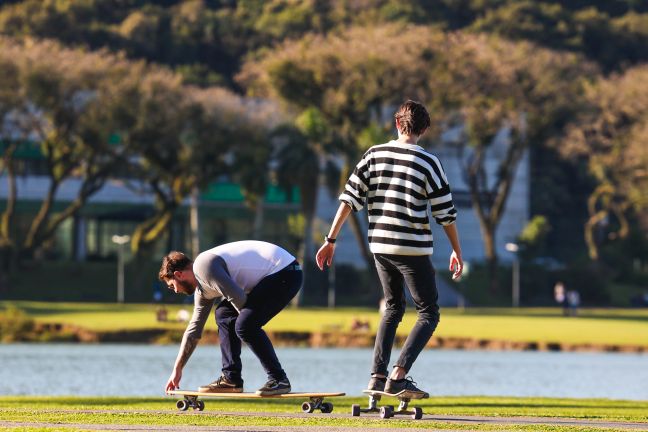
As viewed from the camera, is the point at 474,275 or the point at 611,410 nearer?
the point at 611,410

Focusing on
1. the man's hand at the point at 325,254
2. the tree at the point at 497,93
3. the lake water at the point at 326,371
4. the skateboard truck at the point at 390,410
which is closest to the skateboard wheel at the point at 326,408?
the skateboard truck at the point at 390,410

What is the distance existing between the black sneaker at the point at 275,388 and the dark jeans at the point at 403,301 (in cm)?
82

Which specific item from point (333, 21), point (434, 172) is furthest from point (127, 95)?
point (434, 172)

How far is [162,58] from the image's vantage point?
119938 mm

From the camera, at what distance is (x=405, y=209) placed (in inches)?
484

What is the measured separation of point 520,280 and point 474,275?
14.9ft

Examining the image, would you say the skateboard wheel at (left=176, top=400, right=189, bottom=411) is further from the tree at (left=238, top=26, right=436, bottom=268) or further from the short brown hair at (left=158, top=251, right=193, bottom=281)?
the tree at (left=238, top=26, right=436, bottom=268)

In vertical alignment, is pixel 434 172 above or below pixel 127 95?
below

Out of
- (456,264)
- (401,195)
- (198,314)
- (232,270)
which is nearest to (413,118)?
(401,195)

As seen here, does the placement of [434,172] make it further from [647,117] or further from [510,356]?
[647,117]

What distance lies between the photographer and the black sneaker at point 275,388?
503 inches

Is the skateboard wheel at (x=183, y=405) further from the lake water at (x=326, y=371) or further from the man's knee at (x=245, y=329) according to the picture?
the lake water at (x=326, y=371)

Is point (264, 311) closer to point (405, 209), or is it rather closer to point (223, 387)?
point (223, 387)

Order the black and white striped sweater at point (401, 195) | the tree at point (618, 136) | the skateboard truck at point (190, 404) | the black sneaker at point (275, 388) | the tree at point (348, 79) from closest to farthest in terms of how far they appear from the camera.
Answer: the black and white striped sweater at point (401, 195)
the black sneaker at point (275, 388)
the skateboard truck at point (190, 404)
the tree at point (348, 79)
the tree at point (618, 136)
